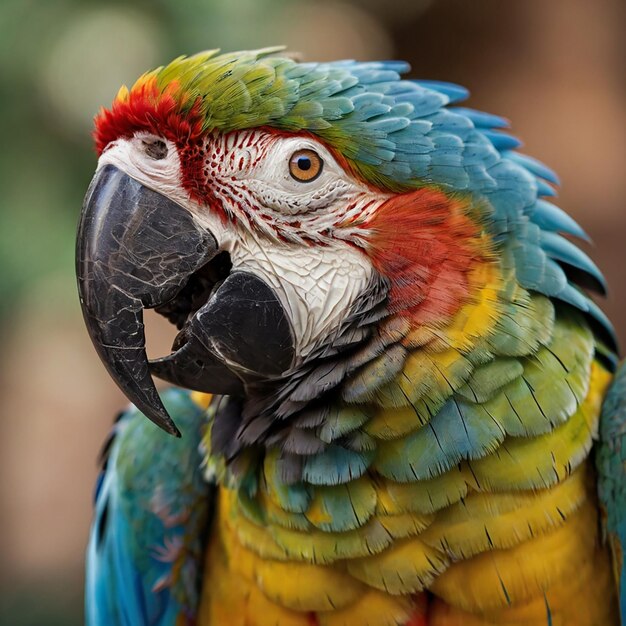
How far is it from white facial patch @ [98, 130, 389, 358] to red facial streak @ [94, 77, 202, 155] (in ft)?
0.06

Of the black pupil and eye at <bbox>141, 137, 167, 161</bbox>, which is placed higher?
eye at <bbox>141, 137, 167, 161</bbox>

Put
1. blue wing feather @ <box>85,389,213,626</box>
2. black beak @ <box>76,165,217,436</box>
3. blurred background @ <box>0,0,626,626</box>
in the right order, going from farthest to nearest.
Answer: blurred background @ <box>0,0,626,626</box> → blue wing feather @ <box>85,389,213,626</box> → black beak @ <box>76,165,217,436</box>

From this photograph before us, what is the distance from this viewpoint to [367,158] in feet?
3.98

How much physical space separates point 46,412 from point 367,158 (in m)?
3.24

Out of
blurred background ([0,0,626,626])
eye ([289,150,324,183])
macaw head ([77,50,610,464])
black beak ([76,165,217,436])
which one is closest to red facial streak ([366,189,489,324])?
macaw head ([77,50,610,464])

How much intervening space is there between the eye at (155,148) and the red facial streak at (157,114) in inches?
0.5

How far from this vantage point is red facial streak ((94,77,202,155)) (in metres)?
1.20

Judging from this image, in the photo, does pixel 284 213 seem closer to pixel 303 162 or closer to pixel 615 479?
pixel 303 162

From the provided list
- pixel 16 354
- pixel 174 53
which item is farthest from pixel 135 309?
pixel 16 354

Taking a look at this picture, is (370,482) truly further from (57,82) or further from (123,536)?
(57,82)

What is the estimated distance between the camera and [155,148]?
1232 mm

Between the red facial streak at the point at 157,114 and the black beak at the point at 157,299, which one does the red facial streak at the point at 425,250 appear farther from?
the red facial streak at the point at 157,114

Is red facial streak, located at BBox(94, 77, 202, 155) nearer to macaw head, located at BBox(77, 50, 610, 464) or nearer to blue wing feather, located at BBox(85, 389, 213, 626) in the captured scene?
macaw head, located at BBox(77, 50, 610, 464)

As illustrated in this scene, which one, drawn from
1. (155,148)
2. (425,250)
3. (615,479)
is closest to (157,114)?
(155,148)
